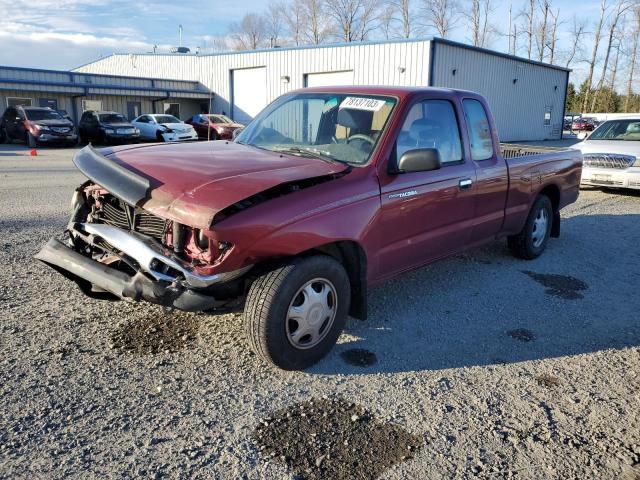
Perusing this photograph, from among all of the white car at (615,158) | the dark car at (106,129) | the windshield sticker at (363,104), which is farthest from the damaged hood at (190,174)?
the dark car at (106,129)

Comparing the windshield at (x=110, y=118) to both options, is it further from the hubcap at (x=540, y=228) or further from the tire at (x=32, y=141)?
the hubcap at (x=540, y=228)

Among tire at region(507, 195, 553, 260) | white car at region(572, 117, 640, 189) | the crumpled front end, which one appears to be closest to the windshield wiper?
the crumpled front end

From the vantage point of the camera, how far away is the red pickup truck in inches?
127

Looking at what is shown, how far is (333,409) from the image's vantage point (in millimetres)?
3166

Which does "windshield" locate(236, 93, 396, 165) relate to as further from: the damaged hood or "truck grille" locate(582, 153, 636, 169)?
"truck grille" locate(582, 153, 636, 169)

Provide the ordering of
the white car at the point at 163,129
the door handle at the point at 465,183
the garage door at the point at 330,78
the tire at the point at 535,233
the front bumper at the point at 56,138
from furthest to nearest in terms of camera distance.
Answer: the garage door at the point at 330,78 < the white car at the point at 163,129 < the front bumper at the point at 56,138 < the tire at the point at 535,233 < the door handle at the point at 465,183

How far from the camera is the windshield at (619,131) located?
11.9m

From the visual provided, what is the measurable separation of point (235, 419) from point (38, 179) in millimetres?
11203

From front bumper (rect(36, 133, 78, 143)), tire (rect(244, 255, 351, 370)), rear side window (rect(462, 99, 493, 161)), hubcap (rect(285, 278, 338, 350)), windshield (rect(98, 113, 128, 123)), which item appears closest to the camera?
tire (rect(244, 255, 351, 370))

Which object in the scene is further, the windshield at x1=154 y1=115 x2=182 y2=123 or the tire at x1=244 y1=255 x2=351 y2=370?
the windshield at x1=154 y1=115 x2=182 y2=123

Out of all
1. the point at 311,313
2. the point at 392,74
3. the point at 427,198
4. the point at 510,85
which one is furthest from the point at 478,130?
the point at 510,85

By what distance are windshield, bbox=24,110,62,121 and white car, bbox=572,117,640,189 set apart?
2131 centimetres

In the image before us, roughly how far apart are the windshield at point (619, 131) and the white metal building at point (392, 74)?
40.6ft

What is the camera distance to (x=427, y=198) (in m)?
4.37
